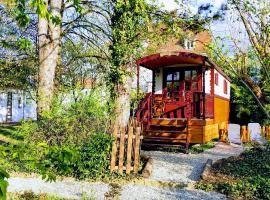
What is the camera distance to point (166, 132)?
14234 millimetres

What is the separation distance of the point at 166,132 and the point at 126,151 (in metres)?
5.04

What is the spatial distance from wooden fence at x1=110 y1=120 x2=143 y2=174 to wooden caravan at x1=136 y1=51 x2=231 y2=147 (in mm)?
4640

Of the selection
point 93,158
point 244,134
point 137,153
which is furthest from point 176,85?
point 93,158

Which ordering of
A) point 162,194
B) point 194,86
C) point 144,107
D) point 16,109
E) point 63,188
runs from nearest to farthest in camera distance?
point 162,194
point 63,188
point 144,107
point 194,86
point 16,109

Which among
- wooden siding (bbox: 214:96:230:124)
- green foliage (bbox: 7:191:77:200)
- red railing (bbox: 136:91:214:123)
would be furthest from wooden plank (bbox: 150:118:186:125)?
green foliage (bbox: 7:191:77:200)

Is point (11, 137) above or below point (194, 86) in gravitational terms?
below

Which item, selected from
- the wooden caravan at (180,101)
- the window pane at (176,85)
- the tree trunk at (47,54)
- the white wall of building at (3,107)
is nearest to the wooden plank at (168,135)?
the wooden caravan at (180,101)

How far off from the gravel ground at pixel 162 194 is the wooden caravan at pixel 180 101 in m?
5.90

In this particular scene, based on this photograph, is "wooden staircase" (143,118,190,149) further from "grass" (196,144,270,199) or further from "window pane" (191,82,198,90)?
"window pane" (191,82,198,90)

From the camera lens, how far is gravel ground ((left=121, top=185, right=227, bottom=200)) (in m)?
7.07

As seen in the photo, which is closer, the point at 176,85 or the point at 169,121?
the point at 169,121

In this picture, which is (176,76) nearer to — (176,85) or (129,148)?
(176,85)

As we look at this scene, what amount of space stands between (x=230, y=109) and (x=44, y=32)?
19.0m

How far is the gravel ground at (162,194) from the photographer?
7.07 m
